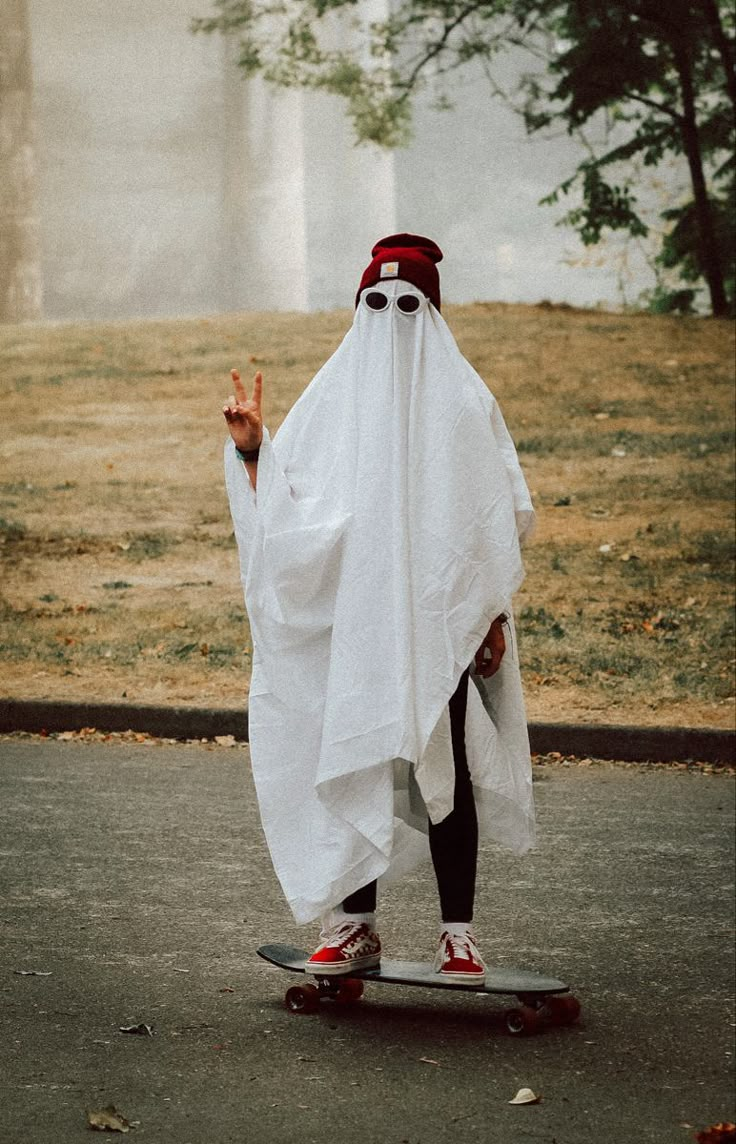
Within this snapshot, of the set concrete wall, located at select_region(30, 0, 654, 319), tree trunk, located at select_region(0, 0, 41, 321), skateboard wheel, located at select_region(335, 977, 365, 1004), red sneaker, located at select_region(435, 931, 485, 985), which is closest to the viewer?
red sneaker, located at select_region(435, 931, 485, 985)

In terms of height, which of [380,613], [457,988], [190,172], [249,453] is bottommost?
[457,988]

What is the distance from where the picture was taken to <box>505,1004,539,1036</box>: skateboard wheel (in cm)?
445

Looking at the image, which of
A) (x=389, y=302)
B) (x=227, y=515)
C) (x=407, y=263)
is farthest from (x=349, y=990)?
(x=227, y=515)

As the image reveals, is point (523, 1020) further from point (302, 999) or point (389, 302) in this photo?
point (389, 302)

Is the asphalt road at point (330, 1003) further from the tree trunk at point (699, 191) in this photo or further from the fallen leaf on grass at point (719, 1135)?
the tree trunk at point (699, 191)

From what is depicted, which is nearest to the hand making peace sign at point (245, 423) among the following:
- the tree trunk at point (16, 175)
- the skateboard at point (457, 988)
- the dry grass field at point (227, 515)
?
the skateboard at point (457, 988)

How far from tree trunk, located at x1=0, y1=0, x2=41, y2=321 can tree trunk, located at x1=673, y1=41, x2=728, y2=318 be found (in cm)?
678

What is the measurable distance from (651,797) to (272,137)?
38.5 feet

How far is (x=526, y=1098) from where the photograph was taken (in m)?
3.96

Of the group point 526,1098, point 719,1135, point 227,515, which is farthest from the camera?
point 227,515

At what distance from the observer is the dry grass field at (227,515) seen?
10523 mm

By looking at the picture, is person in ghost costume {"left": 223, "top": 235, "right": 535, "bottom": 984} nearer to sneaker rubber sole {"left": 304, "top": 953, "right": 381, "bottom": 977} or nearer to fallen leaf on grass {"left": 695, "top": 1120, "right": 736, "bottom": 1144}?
sneaker rubber sole {"left": 304, "top": 953, "right": 381, "bottom": 977}

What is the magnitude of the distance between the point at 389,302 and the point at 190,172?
14.0m

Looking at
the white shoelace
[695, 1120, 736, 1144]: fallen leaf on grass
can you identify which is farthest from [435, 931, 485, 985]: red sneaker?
[695, 1120, 736, 1144]: fallen leaf on grass
